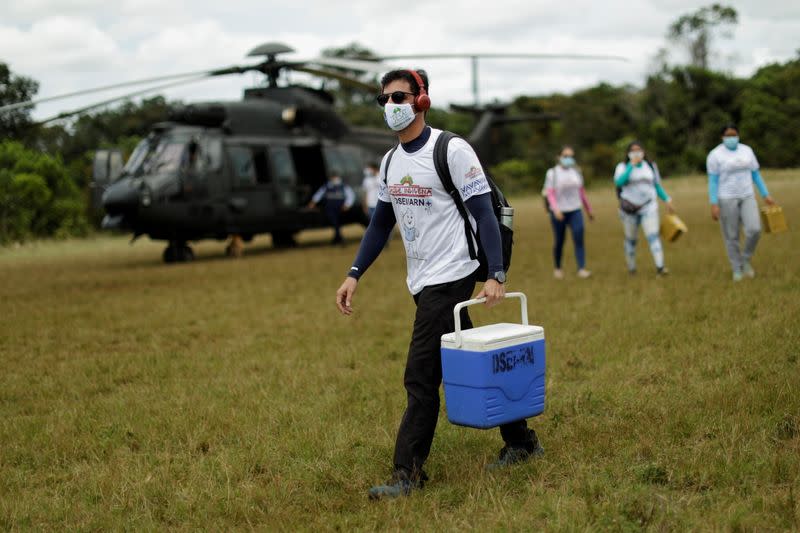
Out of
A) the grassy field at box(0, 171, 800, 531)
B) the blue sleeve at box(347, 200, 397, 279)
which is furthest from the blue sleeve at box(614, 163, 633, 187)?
the blue sleeve at box(347, 200, 397, 279)

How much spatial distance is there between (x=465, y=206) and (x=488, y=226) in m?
0.16

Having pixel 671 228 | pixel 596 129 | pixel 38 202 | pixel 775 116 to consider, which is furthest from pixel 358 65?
pixel 596 129

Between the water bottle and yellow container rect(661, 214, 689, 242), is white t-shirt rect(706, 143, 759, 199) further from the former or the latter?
the water bottle

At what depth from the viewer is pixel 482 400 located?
4.34 meters

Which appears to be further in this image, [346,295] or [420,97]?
[346,295]

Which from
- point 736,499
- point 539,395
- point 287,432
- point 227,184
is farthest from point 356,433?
point 227,184

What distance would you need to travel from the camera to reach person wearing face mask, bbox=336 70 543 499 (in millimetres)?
4570

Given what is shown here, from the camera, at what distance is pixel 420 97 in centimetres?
464

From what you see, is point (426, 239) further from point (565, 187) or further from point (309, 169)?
point (309, 169)

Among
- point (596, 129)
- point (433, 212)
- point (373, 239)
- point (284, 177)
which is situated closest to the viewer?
point (433, 212)

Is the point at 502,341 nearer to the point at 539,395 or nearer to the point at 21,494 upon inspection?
the point at 539,395

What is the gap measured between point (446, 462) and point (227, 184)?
16603 mm

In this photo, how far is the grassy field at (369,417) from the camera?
431cm

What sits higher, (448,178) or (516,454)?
(448,178)
